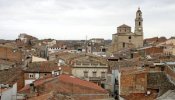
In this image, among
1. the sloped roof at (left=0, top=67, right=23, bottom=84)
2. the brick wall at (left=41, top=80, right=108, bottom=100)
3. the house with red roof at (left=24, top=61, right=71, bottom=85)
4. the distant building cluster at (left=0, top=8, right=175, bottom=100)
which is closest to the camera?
the distant building cluster at (left=0, top=8, right=175, bottom=100)

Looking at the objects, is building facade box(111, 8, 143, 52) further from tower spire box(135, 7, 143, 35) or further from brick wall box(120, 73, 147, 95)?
brick wall box(120, 73, 147, 95)

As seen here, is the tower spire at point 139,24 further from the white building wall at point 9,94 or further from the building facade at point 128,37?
the white building wall at point 9,94

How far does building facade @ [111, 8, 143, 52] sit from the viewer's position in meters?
107

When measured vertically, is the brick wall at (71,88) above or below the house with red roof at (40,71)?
below

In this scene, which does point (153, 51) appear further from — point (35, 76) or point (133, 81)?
point (133, 81)

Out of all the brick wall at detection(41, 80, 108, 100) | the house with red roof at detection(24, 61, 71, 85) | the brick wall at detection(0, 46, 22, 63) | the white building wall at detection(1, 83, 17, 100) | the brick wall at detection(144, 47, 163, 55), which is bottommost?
the white building wall at detection(1, 83, 17, 100)

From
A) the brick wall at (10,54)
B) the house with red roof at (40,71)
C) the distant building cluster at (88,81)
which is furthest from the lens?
the brick wall at (10,54)

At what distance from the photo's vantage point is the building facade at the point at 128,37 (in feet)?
351

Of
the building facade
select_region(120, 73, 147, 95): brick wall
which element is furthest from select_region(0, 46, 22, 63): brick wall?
select_region(120, 73, 147, 95): brick wall

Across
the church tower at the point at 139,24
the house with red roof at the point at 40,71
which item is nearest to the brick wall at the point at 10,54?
the house with red roof at the point at 40,71

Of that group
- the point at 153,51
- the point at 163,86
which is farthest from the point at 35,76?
the point at 153,51

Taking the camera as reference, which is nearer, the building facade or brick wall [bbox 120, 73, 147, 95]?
brick wall [bbox 120, 73, 147, 95]

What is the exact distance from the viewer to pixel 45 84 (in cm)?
3969

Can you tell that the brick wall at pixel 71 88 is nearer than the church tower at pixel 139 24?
Yes
